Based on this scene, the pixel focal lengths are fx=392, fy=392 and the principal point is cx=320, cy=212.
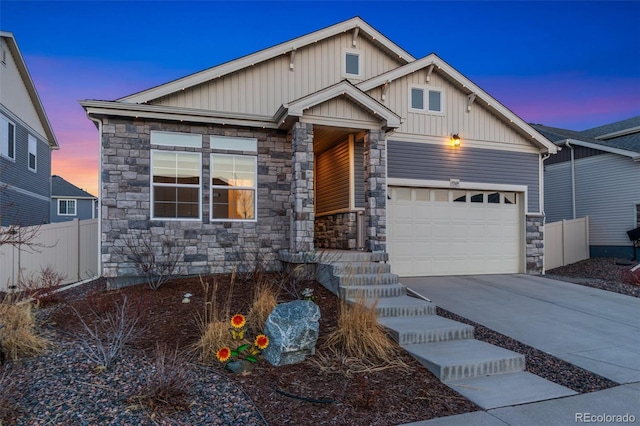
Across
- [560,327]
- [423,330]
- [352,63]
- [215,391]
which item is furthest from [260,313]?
[352,63]

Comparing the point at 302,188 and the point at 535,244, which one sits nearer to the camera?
the point at 302,188

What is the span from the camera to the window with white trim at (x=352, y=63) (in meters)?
10.7

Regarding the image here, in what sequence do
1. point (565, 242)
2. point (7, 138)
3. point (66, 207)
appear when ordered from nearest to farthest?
point (7, 138), point (565, 242), point (66, 207)

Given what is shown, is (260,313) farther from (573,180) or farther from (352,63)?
(573,180)

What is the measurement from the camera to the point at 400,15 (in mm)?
11805

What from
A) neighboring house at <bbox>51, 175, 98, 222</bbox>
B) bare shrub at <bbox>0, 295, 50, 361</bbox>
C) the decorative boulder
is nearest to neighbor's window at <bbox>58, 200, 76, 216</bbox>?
neighboring house at <bbox>51, 175, 98, 222</bbox>

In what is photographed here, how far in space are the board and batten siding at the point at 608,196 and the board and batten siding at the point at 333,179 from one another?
1042cm

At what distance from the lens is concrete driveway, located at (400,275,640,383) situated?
494cm

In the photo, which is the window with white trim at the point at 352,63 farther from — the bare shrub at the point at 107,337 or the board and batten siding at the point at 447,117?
the bare shrub at the point at 107,337

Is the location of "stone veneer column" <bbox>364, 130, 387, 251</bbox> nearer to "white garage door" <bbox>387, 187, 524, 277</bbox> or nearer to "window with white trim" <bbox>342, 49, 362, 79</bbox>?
"white garage door" <bbox>387, 187, 524, 277</bbox>

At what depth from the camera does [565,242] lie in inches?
531

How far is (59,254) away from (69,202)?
20686 mm

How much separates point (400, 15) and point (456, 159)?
4.80 m

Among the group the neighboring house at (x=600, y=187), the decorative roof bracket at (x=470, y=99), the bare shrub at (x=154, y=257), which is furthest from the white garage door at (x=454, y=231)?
the neighboring house at (x=600, y=187)
